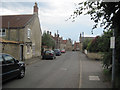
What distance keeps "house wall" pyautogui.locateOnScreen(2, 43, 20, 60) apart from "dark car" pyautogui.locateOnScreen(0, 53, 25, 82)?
696cm

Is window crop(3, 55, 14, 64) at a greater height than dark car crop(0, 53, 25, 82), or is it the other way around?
window crop(3, 55, 14, 64)

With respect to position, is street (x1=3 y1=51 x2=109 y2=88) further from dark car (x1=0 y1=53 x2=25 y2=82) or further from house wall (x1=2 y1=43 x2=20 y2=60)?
house wall (x1=2 y1=43 x2=20 y2=60)

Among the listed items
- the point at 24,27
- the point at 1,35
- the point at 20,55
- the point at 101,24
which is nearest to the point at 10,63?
the point at 101,24

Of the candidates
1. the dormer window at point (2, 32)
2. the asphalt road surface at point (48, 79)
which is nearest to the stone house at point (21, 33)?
the dormer window at point (2, 32)

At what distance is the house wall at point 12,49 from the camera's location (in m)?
14.1

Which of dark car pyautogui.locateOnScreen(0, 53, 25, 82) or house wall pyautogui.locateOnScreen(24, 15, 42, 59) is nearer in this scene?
dark car pyautogui.locateOnScreen(0, 53, 25, 82)

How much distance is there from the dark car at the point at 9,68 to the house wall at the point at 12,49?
22.8 ft

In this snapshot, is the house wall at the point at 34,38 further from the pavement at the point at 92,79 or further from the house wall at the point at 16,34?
the pavement at the point at 92,79

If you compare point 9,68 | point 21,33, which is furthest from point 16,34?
point 9,68

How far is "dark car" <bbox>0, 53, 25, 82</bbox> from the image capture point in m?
6.47

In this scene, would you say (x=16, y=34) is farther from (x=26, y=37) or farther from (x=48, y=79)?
(x=48, y=79)

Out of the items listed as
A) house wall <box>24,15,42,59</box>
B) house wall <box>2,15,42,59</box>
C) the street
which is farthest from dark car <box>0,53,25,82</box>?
house wall <box>24,15,42,59</box>

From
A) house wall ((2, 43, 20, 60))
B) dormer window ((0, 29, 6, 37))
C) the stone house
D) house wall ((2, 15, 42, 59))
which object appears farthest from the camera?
dormer window ((0, 29, 6, 37))

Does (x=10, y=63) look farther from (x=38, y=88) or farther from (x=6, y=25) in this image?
(x=6, y=25)
